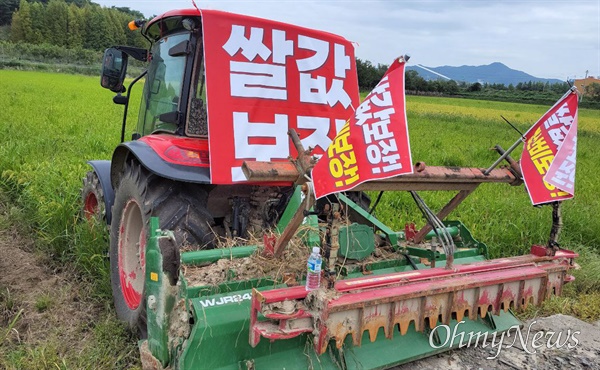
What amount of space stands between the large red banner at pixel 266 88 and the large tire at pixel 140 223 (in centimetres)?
24

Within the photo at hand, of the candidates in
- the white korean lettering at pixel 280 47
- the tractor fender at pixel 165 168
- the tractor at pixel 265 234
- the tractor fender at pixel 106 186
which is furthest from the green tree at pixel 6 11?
the tractor fender at pixel 165 168

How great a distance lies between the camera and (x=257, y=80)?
10.2 feet

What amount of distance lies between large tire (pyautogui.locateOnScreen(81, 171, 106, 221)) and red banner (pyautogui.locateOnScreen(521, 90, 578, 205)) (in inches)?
125

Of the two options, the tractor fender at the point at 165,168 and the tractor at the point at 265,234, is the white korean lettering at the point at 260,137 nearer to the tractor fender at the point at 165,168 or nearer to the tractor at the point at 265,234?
the tractor at the point at 265,234

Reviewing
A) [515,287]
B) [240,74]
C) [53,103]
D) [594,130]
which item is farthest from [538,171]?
[594,130]

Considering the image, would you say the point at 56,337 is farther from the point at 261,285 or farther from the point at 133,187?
the point at 261,285

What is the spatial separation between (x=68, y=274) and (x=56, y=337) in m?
1.03

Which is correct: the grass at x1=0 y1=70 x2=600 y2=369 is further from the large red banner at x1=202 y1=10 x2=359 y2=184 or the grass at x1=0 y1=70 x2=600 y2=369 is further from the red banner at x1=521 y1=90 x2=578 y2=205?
the red banner at x1=521 y1=90 x2=578 y2=205

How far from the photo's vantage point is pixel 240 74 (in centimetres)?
304

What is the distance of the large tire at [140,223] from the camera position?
2.72 m

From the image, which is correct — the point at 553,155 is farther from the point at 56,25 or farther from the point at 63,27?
the point at 56,25

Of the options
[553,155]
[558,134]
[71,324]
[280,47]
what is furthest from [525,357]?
[71,324]

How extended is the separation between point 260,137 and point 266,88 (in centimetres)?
33

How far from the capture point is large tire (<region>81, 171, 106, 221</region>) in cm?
397
